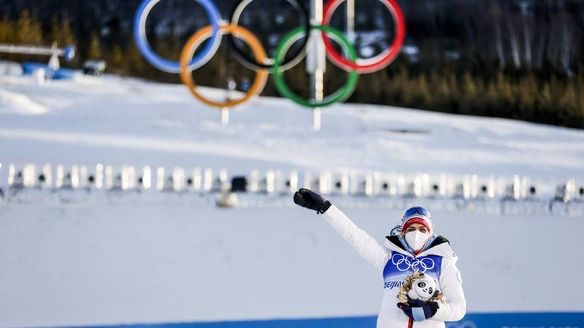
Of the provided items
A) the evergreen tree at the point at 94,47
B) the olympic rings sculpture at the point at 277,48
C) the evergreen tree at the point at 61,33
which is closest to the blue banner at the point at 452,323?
the olympic rings sculpture at the point at 277,48

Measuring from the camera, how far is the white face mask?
4.20 metres

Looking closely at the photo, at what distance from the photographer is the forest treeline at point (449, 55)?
1306cm

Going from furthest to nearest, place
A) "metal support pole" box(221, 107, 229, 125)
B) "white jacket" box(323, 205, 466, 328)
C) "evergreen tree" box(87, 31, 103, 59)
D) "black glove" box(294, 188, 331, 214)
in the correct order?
"evergreen tree" box(87, 31, 103, 59)
"metal support pole" box(221, 107, 229, 125)
"black glove" box(294, 188, 331, 214)
"white jacket" box(323, 205, 466, 328)

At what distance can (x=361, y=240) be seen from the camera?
4.37 meters

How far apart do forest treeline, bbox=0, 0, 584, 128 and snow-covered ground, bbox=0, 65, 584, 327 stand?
2.29 ft

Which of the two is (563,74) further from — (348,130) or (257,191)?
(257,191)

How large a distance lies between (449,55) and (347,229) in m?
15.4

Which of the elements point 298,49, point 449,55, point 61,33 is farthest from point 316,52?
point 61,33

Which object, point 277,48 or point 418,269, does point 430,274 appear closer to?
point 418,269

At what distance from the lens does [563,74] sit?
1282cm

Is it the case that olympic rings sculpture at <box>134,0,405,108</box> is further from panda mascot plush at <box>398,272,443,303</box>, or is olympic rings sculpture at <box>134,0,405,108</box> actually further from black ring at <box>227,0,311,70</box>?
panda mascot plush at <box>398,272,443,303</box>

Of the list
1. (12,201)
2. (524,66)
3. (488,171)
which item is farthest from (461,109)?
(12,201)

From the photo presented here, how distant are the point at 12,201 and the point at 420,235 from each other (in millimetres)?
7007

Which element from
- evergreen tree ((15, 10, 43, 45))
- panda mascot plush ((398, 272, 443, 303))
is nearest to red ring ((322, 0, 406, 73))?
evergreen tree ((15, 10, 43, 45))
